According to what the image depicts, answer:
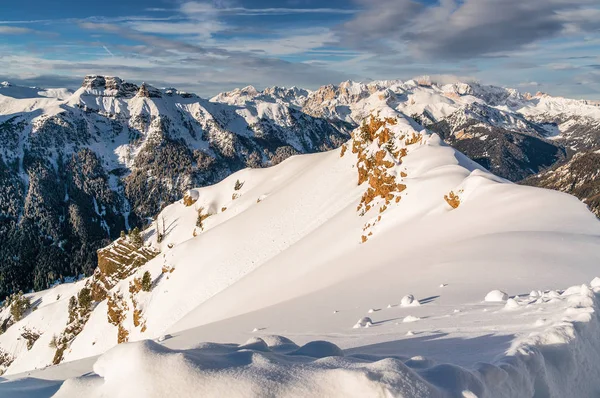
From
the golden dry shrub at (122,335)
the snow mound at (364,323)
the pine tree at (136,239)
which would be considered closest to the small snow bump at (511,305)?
the snow mound at (364,323)

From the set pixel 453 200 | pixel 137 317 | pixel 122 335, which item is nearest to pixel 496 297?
pixel 453 200

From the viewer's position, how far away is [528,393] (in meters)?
7.59

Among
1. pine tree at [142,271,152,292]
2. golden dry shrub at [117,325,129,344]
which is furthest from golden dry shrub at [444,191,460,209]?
golden dry shrub at [117,325,129,344]

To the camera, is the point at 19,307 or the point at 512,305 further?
the point at 19,307

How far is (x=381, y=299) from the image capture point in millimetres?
19297

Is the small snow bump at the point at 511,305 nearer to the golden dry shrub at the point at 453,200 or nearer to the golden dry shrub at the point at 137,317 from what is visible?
the golden dry shrub at the point at 453,200

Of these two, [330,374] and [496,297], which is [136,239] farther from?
[330,374]

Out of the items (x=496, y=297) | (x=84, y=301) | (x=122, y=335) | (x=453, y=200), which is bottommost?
(x=122, y=335)

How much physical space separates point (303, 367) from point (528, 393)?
4.32 m

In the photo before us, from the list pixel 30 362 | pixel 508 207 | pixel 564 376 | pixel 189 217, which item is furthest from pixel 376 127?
pixel 30 362

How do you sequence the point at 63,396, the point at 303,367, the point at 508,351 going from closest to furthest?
the point at 303,367, the point at 63,396, the point at 508,351

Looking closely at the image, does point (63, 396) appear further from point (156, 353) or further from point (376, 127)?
point (376, 127)

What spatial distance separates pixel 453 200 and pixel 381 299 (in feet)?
62.8

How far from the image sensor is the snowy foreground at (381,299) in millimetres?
6801
